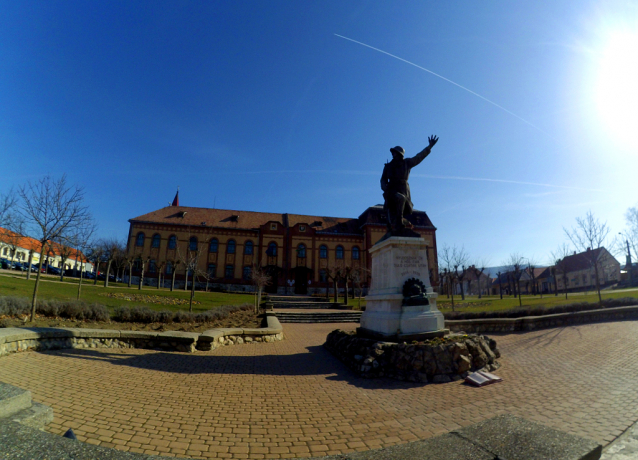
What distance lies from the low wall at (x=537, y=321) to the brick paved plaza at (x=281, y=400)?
5078 mm

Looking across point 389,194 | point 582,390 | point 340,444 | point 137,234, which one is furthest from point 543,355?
point 137,234

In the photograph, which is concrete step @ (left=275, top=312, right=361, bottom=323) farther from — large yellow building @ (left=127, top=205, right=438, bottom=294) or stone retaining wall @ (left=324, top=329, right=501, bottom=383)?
large yellow building @ (left=127, top=205, right=438, bottom=294)

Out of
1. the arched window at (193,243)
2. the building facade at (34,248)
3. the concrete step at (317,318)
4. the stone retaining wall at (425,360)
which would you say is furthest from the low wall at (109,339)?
the arched window at (193,243)

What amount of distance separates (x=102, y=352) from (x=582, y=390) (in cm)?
1052

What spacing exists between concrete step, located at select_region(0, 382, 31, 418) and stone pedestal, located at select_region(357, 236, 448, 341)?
6794 millimetres

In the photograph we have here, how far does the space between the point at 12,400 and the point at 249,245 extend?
44370 millimetres

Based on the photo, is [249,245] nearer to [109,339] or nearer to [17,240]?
[17,240]

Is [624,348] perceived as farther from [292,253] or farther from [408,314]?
[292,253]

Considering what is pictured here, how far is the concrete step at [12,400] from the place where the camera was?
2.60m

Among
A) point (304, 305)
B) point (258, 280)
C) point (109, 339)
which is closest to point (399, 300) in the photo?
point (109, 339)

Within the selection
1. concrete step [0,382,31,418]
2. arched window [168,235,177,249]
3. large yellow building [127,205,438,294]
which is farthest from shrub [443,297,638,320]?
arched window [168,235,177,249]

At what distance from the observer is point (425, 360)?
6.64 m

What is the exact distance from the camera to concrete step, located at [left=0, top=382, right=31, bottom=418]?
8.54 feet

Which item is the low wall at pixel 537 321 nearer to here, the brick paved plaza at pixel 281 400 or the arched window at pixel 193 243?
the brick paved plaza at pixel 281 400
